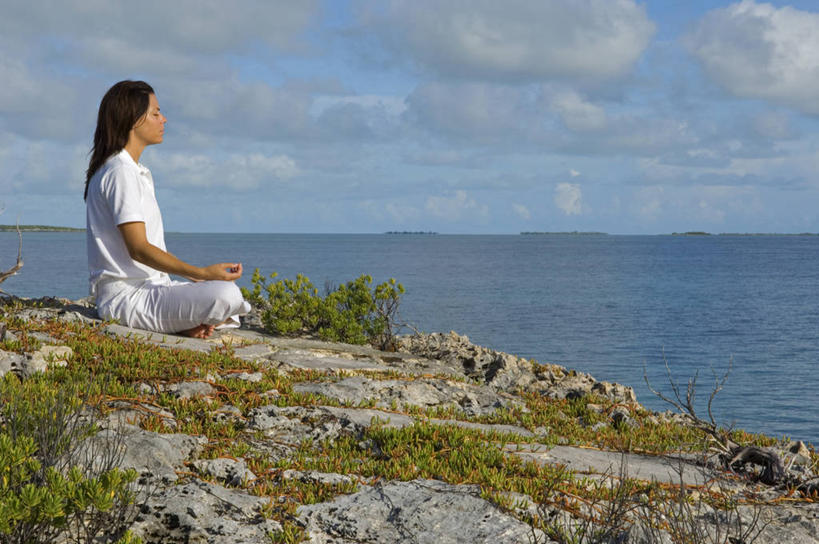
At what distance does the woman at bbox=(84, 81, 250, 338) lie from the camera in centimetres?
866

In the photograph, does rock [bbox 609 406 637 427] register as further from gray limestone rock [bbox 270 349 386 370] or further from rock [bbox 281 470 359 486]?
rock [bbox 281 470 359 486]

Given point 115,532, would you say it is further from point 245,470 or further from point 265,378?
point 265,378

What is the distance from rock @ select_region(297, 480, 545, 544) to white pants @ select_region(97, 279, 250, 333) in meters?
4.89

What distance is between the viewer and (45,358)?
716cm

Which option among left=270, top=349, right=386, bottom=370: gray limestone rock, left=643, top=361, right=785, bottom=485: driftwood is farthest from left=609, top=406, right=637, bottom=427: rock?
left=270, top=349, right=386, bottom=370: gray limestone rock

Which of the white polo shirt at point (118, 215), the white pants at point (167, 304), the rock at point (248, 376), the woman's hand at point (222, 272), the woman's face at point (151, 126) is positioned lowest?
the rock at point (248, 376)

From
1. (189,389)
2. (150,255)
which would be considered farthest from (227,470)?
(150,255)

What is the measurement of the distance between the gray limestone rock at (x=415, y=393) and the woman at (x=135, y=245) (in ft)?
7.11

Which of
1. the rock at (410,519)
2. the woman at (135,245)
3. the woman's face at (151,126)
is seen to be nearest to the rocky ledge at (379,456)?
the rock at (410,519)

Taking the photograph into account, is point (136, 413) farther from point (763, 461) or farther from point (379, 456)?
A: point (763, 461)

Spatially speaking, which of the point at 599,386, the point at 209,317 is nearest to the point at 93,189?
the point at 209,317

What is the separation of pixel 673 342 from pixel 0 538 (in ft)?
105

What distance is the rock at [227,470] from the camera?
4945mm

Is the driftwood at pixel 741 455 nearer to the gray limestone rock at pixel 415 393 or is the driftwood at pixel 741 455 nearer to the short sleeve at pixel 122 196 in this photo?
the gray limestone rock at pixel 415 393
